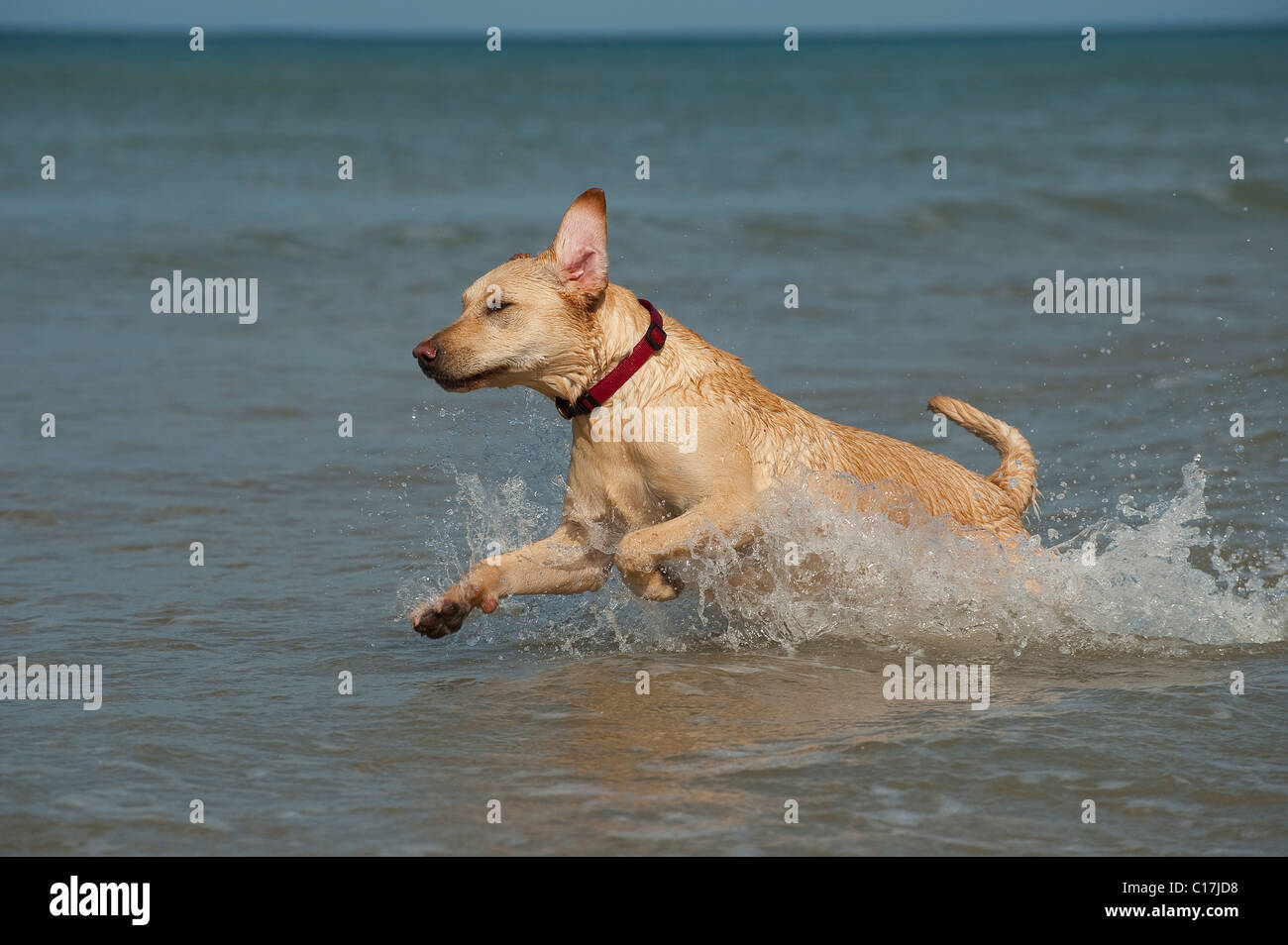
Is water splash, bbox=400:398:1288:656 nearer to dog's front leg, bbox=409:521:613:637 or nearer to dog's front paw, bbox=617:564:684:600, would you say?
dog's front paw, bbox=617:564:684:600

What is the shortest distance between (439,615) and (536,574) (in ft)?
1.89

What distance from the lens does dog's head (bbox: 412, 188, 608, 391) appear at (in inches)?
221

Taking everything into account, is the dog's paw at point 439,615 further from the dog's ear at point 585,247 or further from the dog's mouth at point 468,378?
the dog's ear at point 585,247

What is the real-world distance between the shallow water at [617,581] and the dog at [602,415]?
0.30m

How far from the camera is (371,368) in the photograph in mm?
12734

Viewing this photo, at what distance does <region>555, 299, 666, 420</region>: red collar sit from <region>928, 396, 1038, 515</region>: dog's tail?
168 cm

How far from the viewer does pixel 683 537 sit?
19.1ft

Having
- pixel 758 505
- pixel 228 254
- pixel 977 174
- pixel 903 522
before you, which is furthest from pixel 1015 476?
pixel 977 174

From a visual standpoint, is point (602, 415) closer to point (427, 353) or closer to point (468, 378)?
point (468, 378)

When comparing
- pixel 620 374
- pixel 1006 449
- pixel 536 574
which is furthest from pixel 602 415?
pixel 1006 449

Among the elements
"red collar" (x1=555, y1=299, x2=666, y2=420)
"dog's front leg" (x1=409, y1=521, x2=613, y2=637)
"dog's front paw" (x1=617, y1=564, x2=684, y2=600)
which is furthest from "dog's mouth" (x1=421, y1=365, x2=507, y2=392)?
"dog's front paw" (x1=617, y1=564, x2=684, y2=600)

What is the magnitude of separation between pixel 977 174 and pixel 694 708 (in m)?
22.0

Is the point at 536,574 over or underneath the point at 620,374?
underneath

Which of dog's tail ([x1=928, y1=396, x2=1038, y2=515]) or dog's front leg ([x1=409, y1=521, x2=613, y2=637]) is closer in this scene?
dog's front leg ([x1=409, y1=521, x2=613, y2=637])
